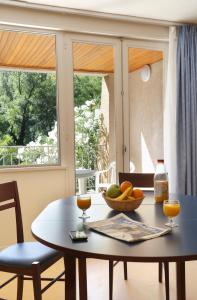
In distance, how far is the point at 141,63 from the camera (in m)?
3.77

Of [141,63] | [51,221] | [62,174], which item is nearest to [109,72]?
[141,63]

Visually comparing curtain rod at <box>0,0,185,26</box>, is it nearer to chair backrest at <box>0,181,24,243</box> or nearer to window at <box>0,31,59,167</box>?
window at <box>0,31,59,167</box>

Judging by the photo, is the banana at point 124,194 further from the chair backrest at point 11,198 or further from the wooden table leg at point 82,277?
the chair backrest at point 11,198

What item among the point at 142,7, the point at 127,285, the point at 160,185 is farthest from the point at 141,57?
the point at 127,285

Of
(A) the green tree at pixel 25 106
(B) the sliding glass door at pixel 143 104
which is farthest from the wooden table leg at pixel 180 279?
(A) the green tree at pixel 25 106

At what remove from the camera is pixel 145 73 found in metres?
3.80

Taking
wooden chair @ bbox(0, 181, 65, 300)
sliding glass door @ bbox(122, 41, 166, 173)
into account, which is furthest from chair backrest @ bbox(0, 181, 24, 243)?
sliding glass door @ bbox(122, 41, 166, 173)

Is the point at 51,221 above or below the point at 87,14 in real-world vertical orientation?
below

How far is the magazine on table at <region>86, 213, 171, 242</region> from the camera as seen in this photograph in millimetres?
1314

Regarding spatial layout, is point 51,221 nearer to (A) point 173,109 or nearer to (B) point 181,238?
(B) point 181,238

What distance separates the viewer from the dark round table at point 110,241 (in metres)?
1.14

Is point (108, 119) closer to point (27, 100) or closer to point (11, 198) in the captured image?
point (27, 100)

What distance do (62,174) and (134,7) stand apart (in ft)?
6.14

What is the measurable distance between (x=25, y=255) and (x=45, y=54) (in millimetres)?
2282
